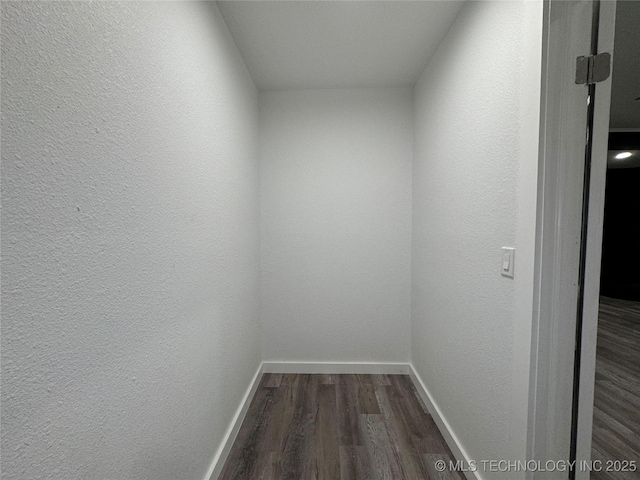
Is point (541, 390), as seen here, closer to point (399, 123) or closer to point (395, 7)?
point (395, 7)

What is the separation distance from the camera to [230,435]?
62.8 inches

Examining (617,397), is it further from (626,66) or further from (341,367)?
(626,66)

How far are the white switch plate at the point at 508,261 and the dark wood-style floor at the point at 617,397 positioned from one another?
126cm

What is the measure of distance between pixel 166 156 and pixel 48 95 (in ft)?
1.42

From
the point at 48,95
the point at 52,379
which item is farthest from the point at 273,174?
the point at 52,379

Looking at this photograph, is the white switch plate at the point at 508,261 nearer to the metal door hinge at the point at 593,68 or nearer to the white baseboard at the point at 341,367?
the metal door hinge at the point at 593,68

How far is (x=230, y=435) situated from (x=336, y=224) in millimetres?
1633

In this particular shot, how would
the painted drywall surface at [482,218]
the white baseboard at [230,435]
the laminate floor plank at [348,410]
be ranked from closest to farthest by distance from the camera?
the painted drywall surface at [482,218] < the white baseboard at [230,435] < the laminate floor plank at [348,410]

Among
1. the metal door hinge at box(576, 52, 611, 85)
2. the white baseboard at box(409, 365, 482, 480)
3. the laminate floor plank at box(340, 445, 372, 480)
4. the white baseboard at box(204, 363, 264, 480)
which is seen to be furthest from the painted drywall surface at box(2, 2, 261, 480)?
the metal door hinge at box(576, 52, 611, 85)

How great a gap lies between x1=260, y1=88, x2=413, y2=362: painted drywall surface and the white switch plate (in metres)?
1.24

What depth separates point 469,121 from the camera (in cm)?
146

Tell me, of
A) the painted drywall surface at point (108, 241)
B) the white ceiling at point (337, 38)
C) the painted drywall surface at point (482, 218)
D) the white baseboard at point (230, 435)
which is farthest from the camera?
the white ceiling at point (337, 38)

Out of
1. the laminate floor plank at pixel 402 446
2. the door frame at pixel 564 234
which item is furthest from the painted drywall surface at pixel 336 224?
the door frame at pixel 564 234

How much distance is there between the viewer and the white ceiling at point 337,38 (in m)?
1.50
